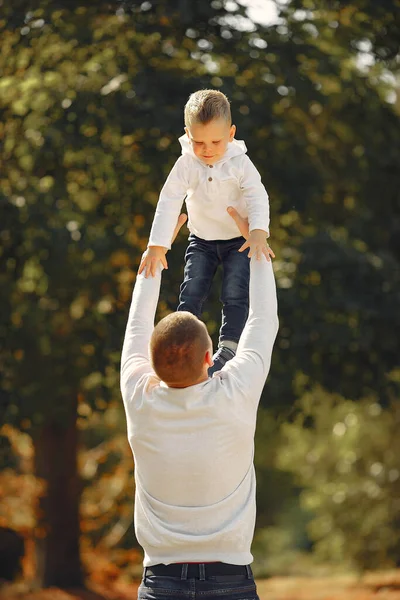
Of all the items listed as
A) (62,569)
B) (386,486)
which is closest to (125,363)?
(62,569)

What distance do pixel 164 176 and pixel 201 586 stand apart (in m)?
7.11

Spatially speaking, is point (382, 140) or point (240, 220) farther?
point (382, 140)

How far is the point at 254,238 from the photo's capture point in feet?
11.1

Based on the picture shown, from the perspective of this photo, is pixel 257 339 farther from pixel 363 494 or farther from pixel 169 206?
pixel 363 494

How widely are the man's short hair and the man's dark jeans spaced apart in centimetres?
157

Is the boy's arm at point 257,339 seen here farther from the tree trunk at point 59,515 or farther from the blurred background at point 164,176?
the tree trunk at point 59,515

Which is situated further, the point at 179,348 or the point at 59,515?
the point at 59,515

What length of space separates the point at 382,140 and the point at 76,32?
410 centimetres

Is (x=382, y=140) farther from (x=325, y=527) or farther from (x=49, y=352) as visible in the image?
(x=325, y=527)

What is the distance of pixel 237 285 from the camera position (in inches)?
149

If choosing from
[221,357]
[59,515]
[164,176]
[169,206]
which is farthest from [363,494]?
[169,206]

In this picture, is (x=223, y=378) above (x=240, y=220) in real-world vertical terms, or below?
below

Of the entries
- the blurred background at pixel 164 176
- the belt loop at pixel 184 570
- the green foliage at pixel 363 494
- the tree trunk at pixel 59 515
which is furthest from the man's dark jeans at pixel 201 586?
the green foliage at pixel 363 494

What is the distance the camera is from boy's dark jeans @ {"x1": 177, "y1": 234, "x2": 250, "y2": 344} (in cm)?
376
